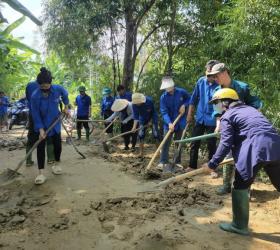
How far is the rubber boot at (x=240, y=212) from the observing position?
13.2 ft

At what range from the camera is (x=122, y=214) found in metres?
4.66

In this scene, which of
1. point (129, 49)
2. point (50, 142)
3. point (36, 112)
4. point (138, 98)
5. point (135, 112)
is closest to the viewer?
point (36, 112)

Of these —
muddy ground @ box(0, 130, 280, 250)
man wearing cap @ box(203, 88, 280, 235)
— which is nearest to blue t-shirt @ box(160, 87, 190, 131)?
muddy ground @ box(0, 130, 280, 250)

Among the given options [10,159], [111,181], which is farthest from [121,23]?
[111,181]

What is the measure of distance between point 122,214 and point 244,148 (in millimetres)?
1713

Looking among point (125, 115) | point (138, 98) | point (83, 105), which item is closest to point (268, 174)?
point (138, 98)

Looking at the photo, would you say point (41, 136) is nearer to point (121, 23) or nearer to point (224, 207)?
point (224, 207)

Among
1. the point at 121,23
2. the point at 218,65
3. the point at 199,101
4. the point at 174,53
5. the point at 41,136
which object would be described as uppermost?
the point at 121,23

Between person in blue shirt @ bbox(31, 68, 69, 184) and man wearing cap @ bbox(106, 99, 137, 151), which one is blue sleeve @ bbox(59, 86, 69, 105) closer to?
person in blue shirt @ bbox(31, 68, 69, 184)

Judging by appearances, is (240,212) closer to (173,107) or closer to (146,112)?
(173,107)

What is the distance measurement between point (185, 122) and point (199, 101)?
82 centimetres

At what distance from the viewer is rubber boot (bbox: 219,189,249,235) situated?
4031mm

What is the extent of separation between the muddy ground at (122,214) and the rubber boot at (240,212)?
0.09 m

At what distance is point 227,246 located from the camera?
3.80 m
